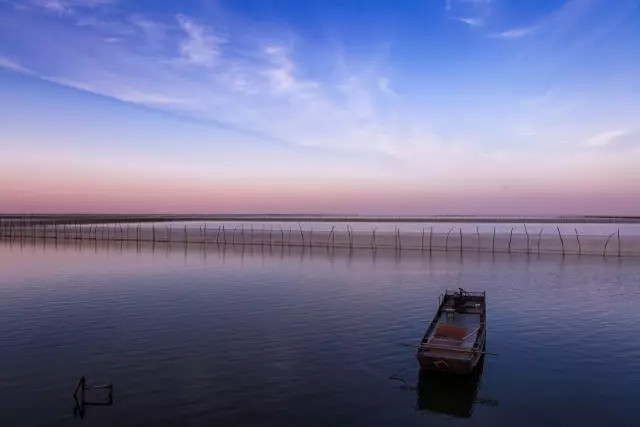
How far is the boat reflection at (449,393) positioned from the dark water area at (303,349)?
7cm

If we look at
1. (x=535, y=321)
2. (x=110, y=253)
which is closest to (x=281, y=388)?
(x=535, y=321)

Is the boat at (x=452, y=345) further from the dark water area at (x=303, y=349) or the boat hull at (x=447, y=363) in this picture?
the dark water area at (x=303, y=349)

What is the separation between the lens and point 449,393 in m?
16.4

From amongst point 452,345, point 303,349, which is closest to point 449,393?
point 452,345

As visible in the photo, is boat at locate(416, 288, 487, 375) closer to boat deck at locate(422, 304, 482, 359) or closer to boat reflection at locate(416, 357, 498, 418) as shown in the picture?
boat deck at locate(422, 304, 482, 359)

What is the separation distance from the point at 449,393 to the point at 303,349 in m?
6.51

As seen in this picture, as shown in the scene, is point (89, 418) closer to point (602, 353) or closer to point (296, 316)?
point (296, 316)

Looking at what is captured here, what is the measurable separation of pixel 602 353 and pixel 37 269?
45.2 metres

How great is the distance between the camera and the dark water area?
14.7 meters

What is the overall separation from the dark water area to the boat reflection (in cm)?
7

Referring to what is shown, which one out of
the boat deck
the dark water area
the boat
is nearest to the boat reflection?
the dark water area

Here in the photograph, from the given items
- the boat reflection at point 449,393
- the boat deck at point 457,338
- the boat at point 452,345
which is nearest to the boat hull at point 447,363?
the boat at point 452,345

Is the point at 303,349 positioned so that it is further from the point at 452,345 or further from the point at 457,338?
the point at 457,338

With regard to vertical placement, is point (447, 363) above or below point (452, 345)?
below
